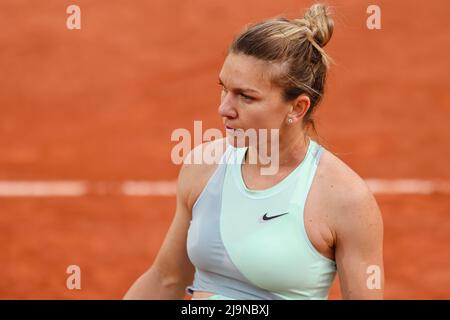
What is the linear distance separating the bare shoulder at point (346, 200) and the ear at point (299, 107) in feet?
0.93

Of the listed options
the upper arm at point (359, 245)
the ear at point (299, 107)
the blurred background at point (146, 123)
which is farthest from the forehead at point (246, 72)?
the blurred background at point (146, 123)

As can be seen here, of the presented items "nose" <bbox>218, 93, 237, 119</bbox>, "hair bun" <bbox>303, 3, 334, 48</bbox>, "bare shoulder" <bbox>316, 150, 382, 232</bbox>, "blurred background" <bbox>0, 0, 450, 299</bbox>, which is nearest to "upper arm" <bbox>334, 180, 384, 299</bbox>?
"bare shoulder" <bbox>316, 150, 382, 232</bbox>

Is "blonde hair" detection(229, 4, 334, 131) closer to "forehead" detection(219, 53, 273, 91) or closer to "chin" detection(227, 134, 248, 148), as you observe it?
"forehead" detection(219, 53, 273, 91)

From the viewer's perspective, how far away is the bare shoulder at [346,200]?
3.73 m

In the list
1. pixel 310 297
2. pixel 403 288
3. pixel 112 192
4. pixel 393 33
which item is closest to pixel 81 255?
pixel 112 192

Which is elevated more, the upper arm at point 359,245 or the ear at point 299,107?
the ear at point 299,107

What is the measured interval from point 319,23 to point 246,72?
0.44m

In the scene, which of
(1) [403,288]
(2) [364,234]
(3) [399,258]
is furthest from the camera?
(3) [399,258]

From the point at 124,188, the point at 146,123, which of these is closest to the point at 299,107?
the point at 124,188

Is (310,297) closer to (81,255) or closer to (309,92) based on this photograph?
(309,92)

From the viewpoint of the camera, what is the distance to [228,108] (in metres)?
3.78

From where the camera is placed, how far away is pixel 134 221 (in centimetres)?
909

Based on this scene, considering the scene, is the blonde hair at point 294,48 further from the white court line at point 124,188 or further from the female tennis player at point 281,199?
the white court line at point 124,188

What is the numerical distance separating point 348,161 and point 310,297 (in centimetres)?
628
